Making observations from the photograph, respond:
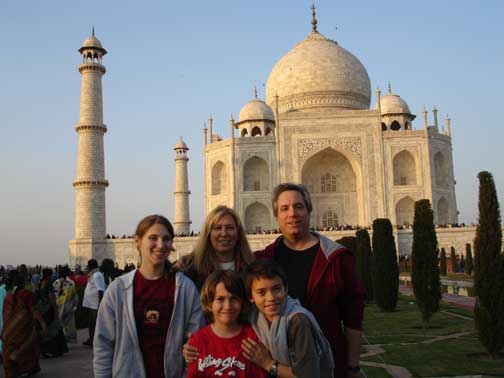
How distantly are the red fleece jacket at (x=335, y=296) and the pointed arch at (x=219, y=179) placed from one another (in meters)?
24.3

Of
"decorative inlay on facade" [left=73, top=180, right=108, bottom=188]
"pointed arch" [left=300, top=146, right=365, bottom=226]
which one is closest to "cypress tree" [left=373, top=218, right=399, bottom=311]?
"decorative inlay on facade" [left=73, top=180, right=108, bottom=188]

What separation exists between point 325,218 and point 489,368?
21.4m

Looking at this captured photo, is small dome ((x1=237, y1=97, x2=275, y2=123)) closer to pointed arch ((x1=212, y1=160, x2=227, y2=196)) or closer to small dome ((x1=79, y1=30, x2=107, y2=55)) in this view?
pointed arch ((x1=212, y1=160, x2=227, y2=196))

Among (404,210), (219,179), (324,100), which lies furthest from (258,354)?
(324,100)

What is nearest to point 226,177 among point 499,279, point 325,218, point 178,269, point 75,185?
point 325,218

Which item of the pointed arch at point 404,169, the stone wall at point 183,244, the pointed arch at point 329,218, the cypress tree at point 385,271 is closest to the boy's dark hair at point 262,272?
the cypress tree at point 385,271

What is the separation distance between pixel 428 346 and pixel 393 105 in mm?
23274

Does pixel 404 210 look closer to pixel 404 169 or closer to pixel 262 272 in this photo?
pixel 404 169

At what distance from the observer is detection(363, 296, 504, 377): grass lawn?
5008 mm

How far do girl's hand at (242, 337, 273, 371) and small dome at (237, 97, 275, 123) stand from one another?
25555 millimetres

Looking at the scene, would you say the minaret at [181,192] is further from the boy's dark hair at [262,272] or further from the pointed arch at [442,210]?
the boy's dark hair at [262,272]

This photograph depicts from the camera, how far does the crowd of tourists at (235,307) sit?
2.22 m

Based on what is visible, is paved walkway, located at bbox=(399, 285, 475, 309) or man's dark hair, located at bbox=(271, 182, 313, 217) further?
paved walkway, located at bbox=(399, 285, 475, 309)

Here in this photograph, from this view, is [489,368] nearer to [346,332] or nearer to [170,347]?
[346,332]
